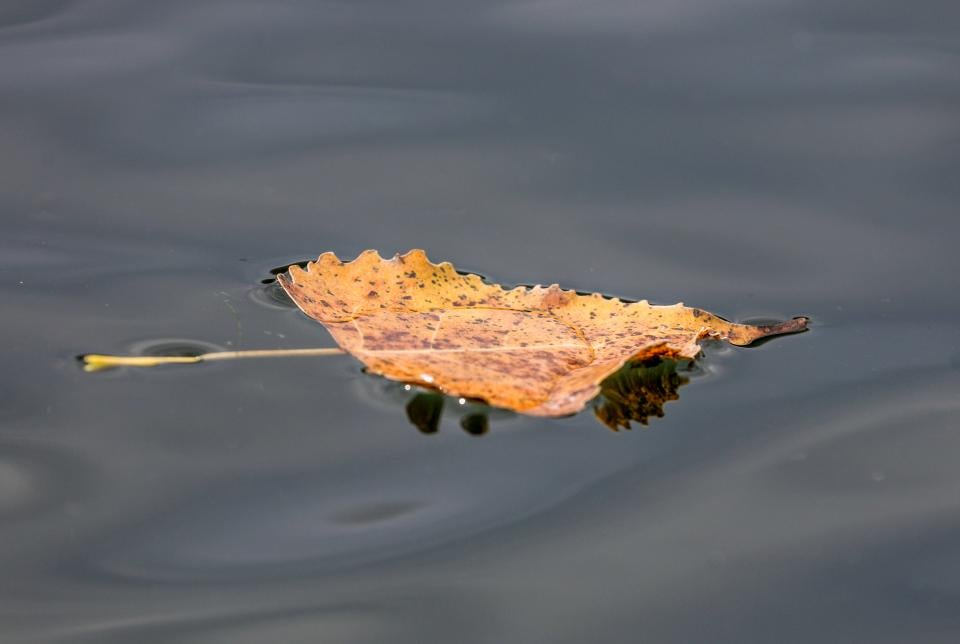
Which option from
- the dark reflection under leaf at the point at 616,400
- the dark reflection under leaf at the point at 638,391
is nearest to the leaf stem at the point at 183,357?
the dark reflection under leaf at the point at 616,400

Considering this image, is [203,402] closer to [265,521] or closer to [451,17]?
[265,521]

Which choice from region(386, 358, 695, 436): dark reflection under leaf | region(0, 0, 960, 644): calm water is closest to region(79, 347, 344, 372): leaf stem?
region(0, 0, 960, 644): calm water

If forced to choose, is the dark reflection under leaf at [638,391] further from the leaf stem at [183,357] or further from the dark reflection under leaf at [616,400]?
the leaf stem at [183,357]

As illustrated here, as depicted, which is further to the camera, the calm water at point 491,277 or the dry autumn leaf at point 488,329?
the dry autumn leaf at point 488,329

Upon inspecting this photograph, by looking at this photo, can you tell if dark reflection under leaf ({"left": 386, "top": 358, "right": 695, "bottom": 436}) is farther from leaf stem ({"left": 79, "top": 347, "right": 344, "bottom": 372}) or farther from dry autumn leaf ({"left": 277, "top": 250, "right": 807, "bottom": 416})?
leaf stem ({"left": 79, "top": 347, "right": 344, "bottom": 372})

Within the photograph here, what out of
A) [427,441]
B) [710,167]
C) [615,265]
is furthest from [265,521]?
[710,167]
